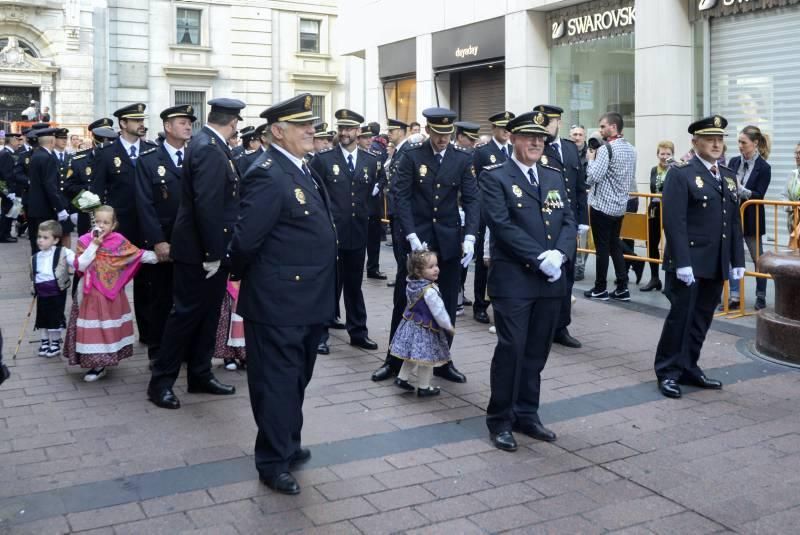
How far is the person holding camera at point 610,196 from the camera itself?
35.3 feet

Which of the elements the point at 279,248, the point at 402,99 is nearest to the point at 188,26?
the point at 402,99

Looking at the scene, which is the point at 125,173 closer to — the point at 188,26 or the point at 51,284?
the point at 51,284

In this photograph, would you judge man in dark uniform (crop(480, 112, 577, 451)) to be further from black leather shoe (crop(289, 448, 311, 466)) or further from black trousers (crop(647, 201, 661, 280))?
black trousers (crop(647, 201, 661, 280))

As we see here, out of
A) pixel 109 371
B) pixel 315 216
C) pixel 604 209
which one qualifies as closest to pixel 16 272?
pixel 109 371

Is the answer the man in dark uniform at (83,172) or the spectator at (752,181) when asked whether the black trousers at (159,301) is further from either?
the spectator at (752,181)

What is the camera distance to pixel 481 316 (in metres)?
9.75

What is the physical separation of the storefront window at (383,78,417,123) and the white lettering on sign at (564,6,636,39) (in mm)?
5851

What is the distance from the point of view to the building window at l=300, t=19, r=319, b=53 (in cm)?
3722

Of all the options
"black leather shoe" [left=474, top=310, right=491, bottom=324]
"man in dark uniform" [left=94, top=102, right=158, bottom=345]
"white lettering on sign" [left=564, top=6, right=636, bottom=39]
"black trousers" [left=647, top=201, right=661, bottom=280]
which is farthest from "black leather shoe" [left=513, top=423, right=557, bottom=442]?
"white lettering on sign" [left=564, top=6, right=636, bottom=39]

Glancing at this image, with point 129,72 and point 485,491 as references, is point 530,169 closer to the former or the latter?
point 485,491

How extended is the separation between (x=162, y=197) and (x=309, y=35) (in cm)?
3128

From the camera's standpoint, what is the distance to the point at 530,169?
6.00 meters

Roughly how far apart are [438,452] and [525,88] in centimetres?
1307

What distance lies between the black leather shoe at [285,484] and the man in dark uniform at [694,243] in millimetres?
3167
